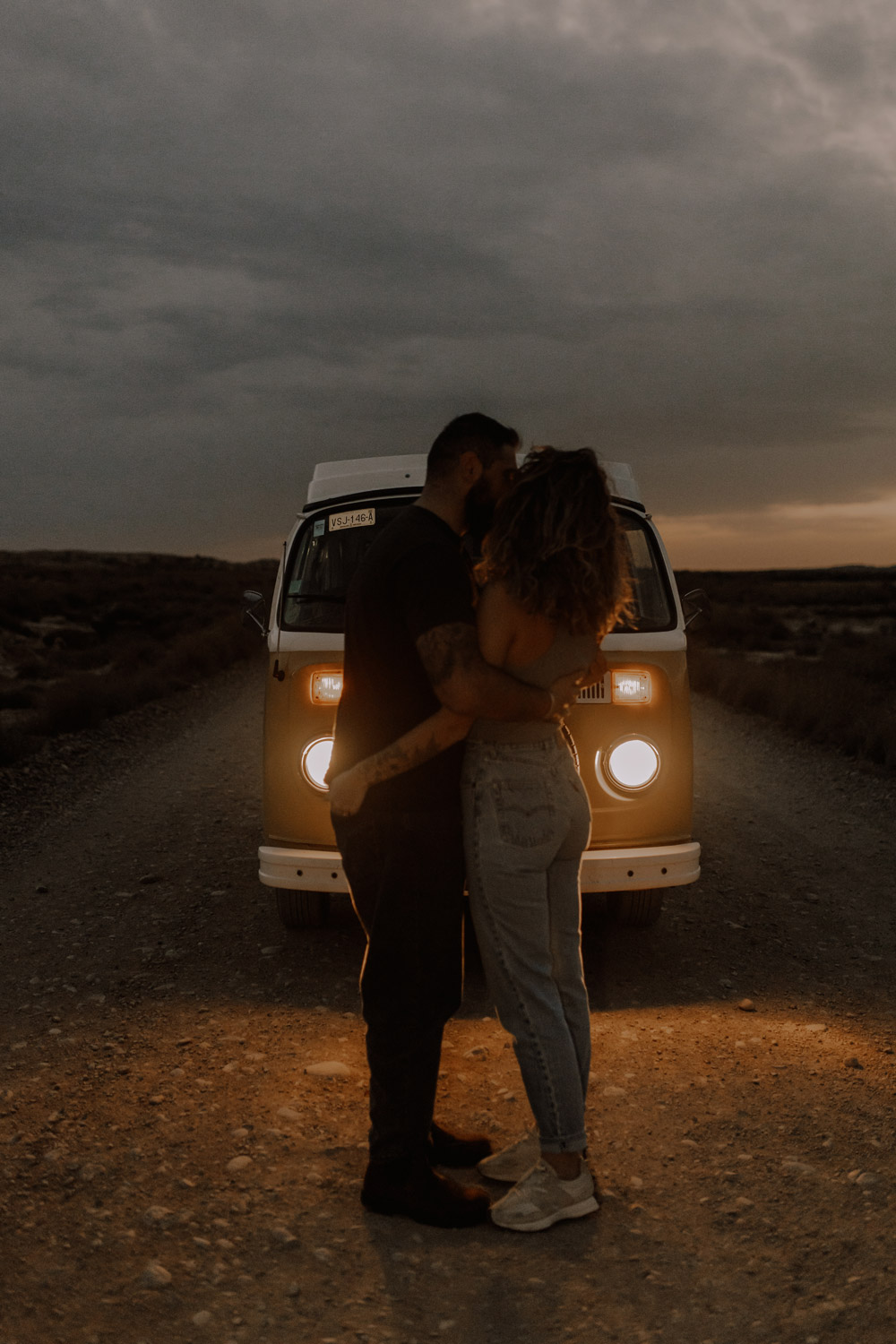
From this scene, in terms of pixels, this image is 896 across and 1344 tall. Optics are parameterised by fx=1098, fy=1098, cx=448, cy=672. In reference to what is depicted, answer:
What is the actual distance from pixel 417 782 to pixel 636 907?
2.97 m

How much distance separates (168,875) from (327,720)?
2.81 metres

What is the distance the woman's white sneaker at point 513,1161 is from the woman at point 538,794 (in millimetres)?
128

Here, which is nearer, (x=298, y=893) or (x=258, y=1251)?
(x=258, y=1251)

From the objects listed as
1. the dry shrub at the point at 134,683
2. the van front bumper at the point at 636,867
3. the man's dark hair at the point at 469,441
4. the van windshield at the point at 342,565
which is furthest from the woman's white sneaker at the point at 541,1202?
the dry shrub at the point at 134,683

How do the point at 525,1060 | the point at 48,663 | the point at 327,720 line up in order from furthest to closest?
1. the point at 48,663
2. the point at 327,720
3. the point at 525,1060

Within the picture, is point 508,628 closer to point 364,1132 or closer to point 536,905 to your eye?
point 536,905

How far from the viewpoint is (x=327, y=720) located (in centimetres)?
471

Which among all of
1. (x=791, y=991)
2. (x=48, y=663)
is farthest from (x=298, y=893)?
(x=48, y=663)

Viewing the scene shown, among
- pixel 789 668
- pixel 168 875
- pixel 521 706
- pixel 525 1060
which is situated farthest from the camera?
pixel 789 668

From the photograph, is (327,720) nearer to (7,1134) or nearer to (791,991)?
(7,1134)

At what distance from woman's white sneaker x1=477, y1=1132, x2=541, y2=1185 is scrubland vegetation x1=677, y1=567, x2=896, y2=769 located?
12.4 feet

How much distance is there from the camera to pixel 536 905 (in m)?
2.84

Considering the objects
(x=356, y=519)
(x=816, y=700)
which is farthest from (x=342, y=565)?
(x=816, y=700)

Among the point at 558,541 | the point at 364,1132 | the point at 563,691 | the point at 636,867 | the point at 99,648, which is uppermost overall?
the point at 558,541
